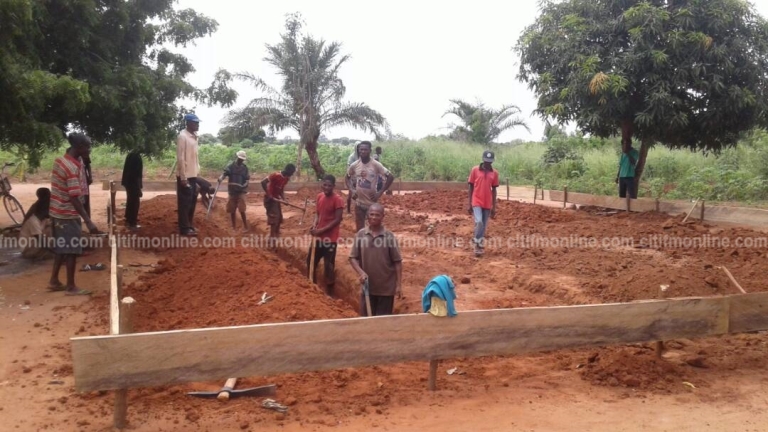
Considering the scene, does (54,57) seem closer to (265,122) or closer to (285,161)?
(265,122)

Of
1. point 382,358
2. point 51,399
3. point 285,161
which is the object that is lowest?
point 51,399

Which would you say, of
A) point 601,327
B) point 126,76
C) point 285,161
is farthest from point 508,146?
point 601,327

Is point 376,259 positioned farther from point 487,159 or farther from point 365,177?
point 487,159

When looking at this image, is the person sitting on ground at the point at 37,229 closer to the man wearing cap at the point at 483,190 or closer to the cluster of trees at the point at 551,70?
the cluster of trees at the point at 551,70

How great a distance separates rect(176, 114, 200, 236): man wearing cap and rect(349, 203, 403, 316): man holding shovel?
4.78 meters

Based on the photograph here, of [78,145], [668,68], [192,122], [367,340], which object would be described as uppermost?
[668,68]

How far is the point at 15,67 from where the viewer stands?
6.93 metres

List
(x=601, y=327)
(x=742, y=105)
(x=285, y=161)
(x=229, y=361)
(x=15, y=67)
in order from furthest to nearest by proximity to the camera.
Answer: (x=285, y=161) → (x=742, y=105) → (x=15, y=67) → (x=601, y=327) → (x=229, y=361)

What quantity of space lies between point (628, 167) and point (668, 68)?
8.26ft

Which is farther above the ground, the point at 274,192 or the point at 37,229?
the point at 274,192

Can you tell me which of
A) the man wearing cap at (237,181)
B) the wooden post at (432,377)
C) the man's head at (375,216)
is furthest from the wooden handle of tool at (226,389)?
the man wearing cap at (237,181)

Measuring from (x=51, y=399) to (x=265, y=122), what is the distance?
19677 mm

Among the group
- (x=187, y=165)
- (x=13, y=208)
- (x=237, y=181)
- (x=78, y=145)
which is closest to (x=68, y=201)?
(x=78, y=145)

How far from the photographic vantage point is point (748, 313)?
5.43 meters
